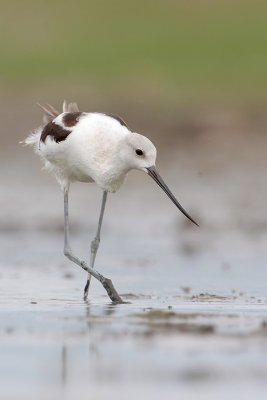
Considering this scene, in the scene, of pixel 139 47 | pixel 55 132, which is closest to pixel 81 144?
pixel 55 132

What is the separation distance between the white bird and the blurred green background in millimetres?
12547

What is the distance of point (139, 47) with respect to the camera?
1122 inches

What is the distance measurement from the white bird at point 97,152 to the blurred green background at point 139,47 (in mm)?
12547

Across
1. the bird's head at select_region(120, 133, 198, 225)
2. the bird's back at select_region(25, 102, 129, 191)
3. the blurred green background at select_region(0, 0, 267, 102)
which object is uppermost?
the blurred green background at select_region(0, 0, 267, 102)

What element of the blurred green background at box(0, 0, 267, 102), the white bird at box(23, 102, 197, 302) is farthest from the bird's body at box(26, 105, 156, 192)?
the blurred green background at box(0, 0, 267, 102)

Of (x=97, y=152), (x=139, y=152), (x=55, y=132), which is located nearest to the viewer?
(x=139, y=152)

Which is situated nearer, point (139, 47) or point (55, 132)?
point (55, 132)

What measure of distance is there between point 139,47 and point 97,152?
18148 millimetres

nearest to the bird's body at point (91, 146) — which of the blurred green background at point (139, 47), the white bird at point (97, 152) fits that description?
the white bird at point (97, 152)

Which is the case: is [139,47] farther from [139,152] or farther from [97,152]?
[139,152]

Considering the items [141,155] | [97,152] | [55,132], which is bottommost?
[141,155]

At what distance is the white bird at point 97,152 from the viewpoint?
10.2 m

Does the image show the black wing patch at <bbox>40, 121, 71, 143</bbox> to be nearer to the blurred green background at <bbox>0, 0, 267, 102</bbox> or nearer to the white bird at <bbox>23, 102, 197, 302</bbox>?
the white bird at <bbox>23, 102, 197, 302</bbox>

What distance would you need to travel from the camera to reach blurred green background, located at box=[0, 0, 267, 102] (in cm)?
2491
